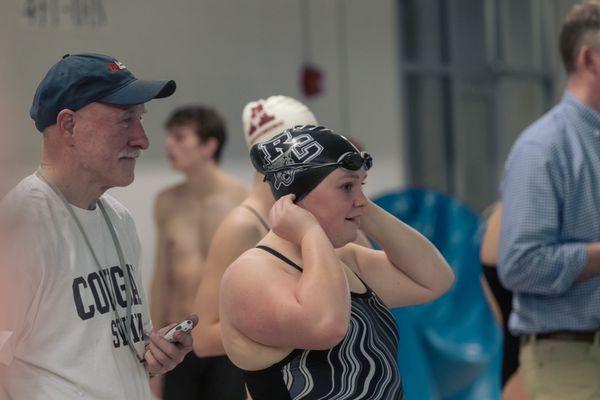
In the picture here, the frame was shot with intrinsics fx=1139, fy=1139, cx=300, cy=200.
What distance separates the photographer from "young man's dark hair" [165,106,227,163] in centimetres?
549

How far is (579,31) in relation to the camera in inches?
136

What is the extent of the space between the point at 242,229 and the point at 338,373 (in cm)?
110

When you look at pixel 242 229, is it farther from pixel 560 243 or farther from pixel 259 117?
pixel 560 243

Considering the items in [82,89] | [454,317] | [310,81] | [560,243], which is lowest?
[454,317]

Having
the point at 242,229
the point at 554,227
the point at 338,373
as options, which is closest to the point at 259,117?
the point at 242,229

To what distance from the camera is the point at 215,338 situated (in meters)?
3.39

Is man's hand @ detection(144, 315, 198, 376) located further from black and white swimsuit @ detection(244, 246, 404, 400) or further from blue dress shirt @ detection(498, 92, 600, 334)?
blue dress shirt @ detection(498, 92, 600, 334)

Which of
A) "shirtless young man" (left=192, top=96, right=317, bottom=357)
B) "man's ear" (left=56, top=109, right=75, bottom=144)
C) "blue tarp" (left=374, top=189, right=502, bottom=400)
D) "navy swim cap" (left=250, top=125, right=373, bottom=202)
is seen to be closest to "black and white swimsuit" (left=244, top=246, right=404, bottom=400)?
"navy swim cap" (left=250, top=125, right=373, bottom=202)

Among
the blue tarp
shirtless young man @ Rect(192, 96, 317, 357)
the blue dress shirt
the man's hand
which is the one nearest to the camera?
the man's hand

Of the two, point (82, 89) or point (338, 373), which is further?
point (82, 89)

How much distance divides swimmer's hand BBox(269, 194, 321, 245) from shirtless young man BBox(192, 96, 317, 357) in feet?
3.04

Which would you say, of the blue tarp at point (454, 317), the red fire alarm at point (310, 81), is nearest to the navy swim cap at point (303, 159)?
the blue tarp at point (454, 317)

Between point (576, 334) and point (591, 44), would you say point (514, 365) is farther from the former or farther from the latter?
point (591, 44)

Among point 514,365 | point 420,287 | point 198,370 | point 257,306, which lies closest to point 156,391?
point 198,370
